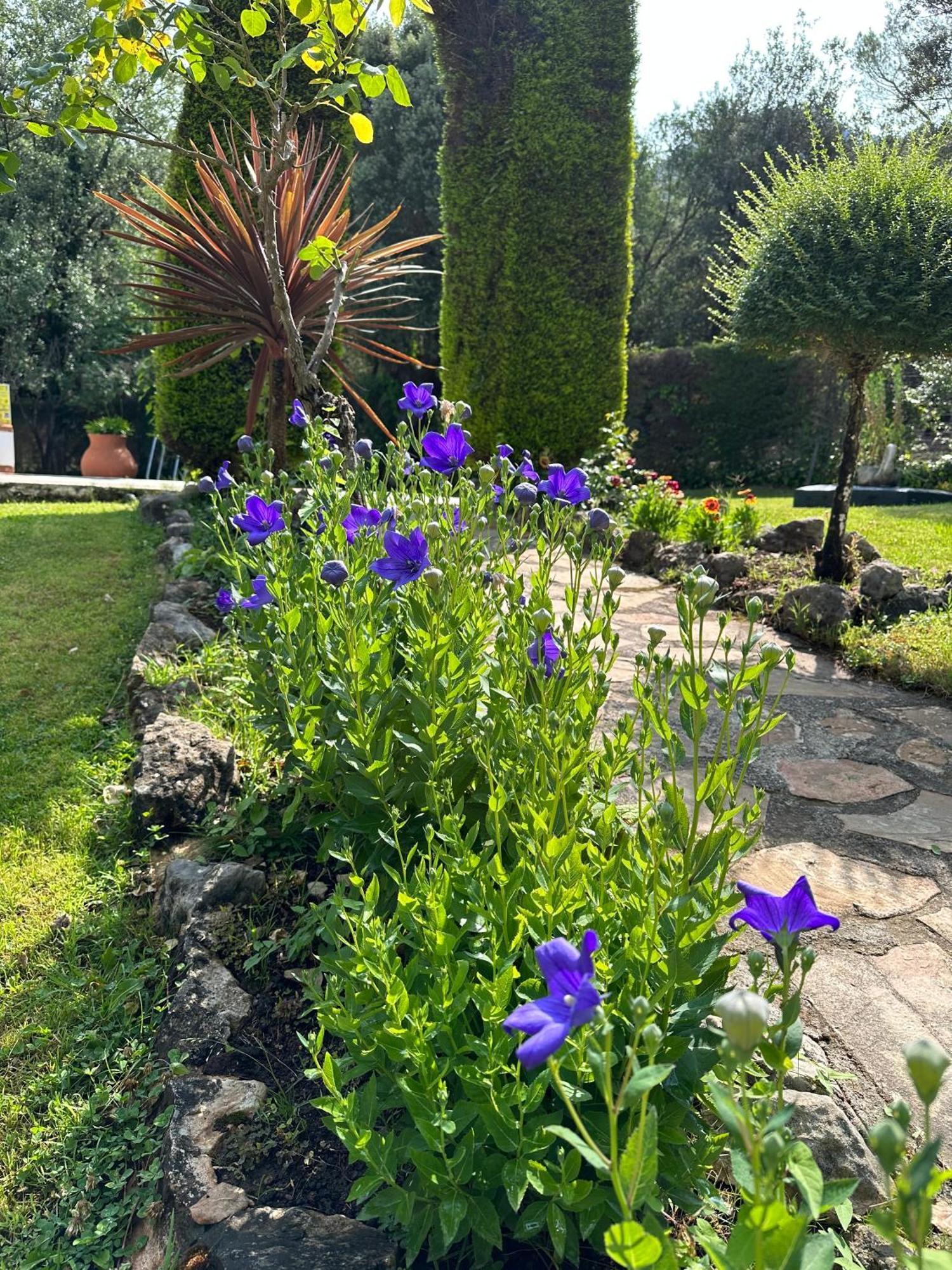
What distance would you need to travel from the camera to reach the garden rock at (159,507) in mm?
6273

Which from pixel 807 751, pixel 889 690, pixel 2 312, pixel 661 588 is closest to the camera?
pixel 807 751

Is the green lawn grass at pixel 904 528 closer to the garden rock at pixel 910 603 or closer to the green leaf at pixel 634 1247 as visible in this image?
the garden rock at pixel 910 603

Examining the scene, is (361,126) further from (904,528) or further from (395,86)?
(904,528)

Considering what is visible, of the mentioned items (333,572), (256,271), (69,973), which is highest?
(256,271)

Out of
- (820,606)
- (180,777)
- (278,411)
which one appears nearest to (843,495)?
(820,606)

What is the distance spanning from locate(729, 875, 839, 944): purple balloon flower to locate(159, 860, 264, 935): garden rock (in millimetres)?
1324

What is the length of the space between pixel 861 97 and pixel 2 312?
50.6ft

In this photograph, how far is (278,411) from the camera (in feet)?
13.8

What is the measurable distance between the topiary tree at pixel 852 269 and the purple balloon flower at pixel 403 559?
10.8 ft

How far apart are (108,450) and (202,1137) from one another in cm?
1302

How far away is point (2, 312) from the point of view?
44.4 feet

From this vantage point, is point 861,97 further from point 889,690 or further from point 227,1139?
point 227,1139

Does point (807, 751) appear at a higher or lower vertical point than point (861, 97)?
lower

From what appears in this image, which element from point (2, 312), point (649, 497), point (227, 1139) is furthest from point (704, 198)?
point (227, 1139)
